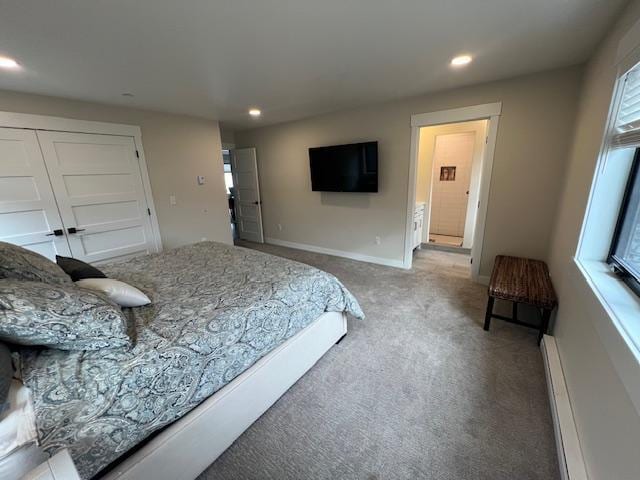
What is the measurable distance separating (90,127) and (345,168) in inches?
126

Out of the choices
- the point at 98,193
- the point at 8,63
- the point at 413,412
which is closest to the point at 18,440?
the point at 413,412

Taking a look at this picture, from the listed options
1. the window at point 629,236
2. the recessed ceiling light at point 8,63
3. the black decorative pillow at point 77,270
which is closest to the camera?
the window at point 629,236

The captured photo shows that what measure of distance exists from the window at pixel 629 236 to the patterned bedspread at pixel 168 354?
162 cm

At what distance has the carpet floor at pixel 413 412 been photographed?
1.29 meters

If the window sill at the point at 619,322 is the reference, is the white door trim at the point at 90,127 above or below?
above

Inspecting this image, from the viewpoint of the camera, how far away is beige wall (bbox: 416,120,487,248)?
4195 millimetres

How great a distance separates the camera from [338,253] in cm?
454

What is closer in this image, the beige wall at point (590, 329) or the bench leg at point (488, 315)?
the beige wall at point (590, 329)

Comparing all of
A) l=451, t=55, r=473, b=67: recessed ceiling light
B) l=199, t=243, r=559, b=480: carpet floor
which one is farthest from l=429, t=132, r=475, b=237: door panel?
l=199, t=243, r=559, b=480: carpet floor

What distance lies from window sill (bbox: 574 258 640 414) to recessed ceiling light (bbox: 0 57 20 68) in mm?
3928

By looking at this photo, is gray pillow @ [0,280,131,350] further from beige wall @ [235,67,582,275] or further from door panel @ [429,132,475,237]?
door panel @ [429,132,475,237]

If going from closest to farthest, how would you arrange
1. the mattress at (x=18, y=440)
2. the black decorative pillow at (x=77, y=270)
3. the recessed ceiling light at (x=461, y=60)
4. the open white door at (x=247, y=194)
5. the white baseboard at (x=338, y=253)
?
1. the mattress at (x=18, y=440)
2. the black decorative pillow at (x=77, y=270)
3. the recessed ceiling light at (x=461, y=60)
4. the white baseboard at (x=338, y=253)
5. the open white door at (x=247, y=194)

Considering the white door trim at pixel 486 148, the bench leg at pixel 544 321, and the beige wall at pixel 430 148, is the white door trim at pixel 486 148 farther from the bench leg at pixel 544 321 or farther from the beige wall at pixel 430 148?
the bench leg at pixel 544 321

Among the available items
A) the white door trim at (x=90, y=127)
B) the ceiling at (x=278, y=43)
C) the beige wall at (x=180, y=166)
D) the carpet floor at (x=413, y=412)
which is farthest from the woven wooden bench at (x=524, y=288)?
the white door trim at (x=90, y=127)
